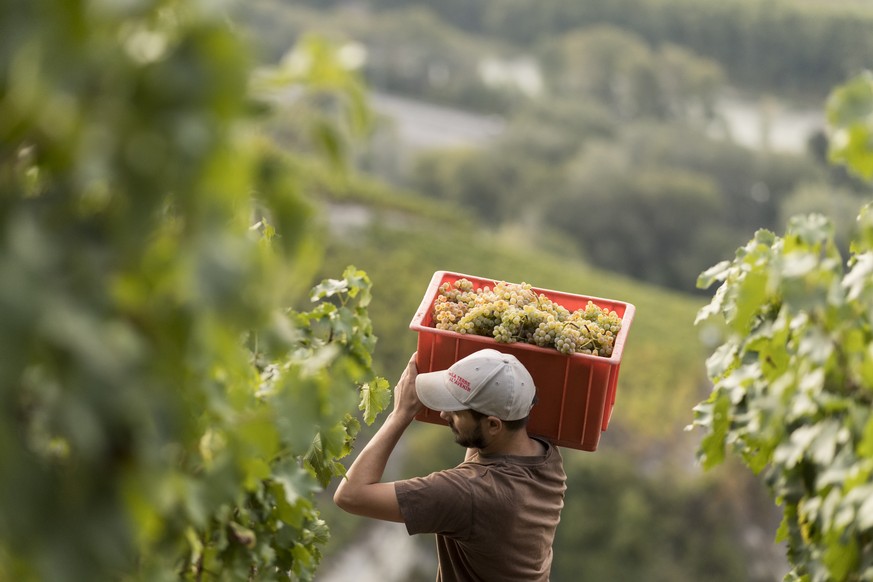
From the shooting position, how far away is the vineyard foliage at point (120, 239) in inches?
56.7

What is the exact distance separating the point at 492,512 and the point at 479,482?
0.26 ft

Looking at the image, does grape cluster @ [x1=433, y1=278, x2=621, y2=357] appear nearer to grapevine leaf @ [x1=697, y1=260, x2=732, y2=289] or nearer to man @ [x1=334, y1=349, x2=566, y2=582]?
man @ [x1=334, y1=349, x2=566, y2=582]

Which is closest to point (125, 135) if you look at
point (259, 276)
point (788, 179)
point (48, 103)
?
point (48, 103)

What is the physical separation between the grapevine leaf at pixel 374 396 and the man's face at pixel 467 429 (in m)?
0.19

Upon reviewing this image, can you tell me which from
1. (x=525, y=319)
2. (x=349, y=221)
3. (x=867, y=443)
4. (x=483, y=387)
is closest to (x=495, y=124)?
(x=349, y=221)

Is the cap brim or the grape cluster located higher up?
the grape cluster

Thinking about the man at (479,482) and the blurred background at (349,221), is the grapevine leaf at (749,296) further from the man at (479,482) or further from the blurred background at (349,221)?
the man at (479,482)

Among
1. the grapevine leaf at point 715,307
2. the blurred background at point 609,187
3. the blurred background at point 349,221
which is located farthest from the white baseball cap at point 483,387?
the blurred background at point 609,187

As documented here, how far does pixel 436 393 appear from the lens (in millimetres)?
3078

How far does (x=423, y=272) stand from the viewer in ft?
68.6

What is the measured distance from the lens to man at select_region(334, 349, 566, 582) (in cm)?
296

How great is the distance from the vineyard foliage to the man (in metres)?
1.26

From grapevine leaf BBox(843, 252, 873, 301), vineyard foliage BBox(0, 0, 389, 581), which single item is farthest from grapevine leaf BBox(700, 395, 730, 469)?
vineyard foliage BBox(0, 0, 389, 581)

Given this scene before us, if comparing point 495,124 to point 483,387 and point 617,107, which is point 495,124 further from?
point 483,387
